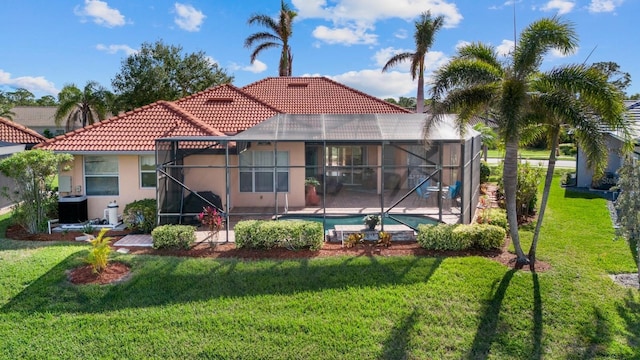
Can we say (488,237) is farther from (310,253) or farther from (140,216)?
(140,216)

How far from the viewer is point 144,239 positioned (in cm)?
1162

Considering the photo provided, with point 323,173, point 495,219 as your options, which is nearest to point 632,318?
point 495,219

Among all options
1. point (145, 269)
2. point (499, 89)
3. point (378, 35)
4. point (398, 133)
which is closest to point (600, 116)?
point (499, 89)

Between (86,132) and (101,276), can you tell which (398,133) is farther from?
(86,132)

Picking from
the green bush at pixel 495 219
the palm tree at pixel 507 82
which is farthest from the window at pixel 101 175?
the green bush at pixel 495 219

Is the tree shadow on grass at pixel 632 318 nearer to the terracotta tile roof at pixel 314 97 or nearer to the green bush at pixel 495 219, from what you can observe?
the green bush at pixel 495 219

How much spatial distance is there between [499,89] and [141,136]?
11.1m

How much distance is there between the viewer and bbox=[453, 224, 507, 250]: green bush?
33.6 feet

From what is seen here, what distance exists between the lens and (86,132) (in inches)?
559

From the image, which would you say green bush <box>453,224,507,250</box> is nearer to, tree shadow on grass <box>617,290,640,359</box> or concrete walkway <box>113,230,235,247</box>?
tree shadow on grass <box>617,290,640,359</box>

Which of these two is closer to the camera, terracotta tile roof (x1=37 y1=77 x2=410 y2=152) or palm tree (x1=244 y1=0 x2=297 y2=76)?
terracotta tile roof (x1=37 y1=77 x2=410 y2=152)

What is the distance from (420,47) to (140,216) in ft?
68.0

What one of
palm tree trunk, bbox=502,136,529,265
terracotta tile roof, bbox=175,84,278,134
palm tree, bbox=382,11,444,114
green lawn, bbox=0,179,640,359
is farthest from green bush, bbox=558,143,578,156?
palm tree trunk, bbox=502,136,529,265

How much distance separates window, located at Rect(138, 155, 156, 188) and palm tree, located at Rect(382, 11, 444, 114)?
54.3ft
